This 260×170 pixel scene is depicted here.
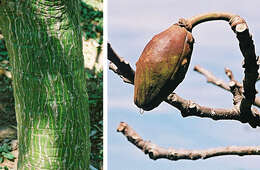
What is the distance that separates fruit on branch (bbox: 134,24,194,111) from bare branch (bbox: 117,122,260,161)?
0.17 metres

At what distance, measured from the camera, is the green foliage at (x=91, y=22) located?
3788 millimetres

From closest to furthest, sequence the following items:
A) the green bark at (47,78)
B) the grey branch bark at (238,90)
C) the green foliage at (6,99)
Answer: the grey branch bark at (238,90)
the green bark at (47,78)
the green foliage at (6,99)

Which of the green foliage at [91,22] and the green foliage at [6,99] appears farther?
the green foliage at [91,22]

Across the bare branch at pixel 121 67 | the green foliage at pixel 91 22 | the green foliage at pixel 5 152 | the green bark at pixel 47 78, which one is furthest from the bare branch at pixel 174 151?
the green foliage at pixel 91 22

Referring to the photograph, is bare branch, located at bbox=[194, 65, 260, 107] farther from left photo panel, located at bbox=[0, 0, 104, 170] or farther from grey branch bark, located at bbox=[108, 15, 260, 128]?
left photo panel, located at bbox=[0, 0, 104, 170]

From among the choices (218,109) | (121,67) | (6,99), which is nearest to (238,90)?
(218,109)

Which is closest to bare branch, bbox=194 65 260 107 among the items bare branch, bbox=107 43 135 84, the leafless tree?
the leafless tree

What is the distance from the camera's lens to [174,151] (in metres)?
1.03

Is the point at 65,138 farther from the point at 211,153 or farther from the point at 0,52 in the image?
the point at 0,52

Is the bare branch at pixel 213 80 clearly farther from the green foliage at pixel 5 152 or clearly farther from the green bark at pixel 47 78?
the green foliage at pixel 5 152

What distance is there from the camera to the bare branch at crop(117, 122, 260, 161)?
98cm

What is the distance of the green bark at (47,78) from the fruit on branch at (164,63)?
1.65 feet

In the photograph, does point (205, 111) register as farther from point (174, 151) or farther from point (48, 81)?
Answer: point (48, 81)

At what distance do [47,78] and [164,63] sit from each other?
0.57m
